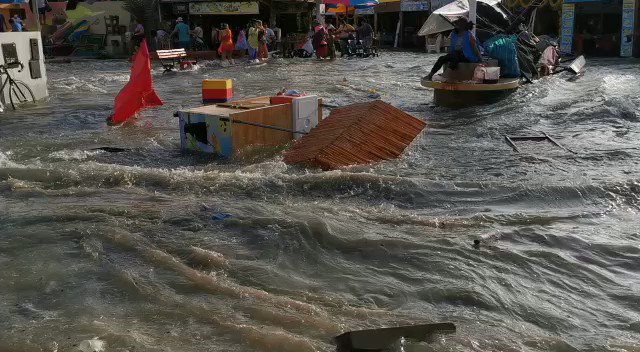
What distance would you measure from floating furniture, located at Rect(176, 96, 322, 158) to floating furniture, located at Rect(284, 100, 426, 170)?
0.30 metres

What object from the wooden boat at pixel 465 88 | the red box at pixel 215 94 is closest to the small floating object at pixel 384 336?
the red box at pixel 215 94

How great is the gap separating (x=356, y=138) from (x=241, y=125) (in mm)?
1383

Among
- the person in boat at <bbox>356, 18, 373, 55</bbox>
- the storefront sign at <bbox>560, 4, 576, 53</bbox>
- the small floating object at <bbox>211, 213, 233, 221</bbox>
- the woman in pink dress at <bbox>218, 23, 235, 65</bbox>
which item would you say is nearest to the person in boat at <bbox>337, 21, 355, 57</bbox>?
the person in boat at <bbox>356, 18, 373, 55</bbox>

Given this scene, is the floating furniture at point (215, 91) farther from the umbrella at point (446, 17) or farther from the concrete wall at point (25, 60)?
the umbrella at point (446, 17)

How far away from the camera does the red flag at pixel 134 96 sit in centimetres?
1089

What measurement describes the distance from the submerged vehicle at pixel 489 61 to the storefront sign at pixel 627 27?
9.79 meters

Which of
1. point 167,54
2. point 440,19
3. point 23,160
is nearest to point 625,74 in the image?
point 440,19

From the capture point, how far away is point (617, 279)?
467 cm

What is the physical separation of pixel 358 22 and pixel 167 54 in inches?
802

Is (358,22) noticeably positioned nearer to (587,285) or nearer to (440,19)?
(440,19)

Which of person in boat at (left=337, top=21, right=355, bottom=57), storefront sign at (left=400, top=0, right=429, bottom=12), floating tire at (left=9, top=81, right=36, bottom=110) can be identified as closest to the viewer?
floating tire at (left=9, top=81, right=36, bottom=110)

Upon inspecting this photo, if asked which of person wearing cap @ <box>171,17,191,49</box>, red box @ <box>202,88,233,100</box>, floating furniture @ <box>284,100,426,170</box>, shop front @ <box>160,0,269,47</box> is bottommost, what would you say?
floating furniture @ <box>284,100,426,170</box>

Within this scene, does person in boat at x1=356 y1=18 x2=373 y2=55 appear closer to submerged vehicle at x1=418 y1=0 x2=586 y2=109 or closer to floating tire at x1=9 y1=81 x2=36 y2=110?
submerged vehicle at x1=418 y1=0 x2=586 y2=109

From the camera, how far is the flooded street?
155 inches
